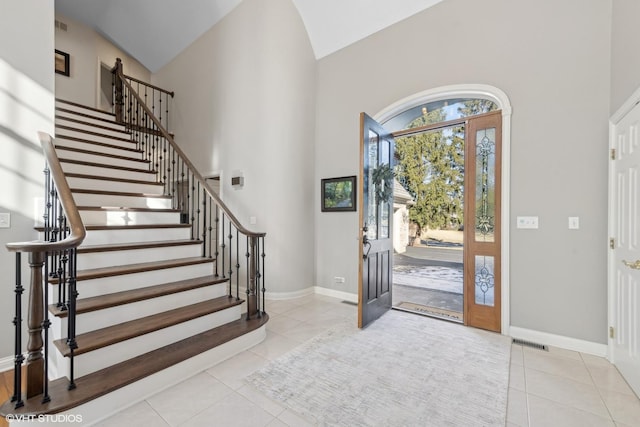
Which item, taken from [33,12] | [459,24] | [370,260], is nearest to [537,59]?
[459,24]

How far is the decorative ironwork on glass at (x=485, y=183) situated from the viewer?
3.14m

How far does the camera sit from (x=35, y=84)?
2.57 metres

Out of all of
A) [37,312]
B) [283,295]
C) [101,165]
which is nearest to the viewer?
[37,312]

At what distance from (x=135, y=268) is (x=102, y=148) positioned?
9.36 ft

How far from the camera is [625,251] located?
2244 millimetres

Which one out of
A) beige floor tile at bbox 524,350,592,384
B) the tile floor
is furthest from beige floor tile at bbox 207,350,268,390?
beige floor tile at bbox 524,350,592,384

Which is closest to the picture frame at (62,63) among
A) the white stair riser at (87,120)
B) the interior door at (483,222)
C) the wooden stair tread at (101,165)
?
the white stair riser at (87,120)

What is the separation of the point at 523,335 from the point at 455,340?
0.72 meters

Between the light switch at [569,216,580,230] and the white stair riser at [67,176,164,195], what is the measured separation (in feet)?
16.9

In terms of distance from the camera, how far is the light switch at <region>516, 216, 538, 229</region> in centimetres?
289

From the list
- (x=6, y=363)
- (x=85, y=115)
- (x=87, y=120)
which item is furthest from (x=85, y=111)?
(x=6, y=363)

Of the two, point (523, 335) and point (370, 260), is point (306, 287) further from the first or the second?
point (523, 335)

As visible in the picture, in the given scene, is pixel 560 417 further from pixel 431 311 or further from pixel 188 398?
pixel 188 398

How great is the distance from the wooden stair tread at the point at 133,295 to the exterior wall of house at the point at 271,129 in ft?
4.84
